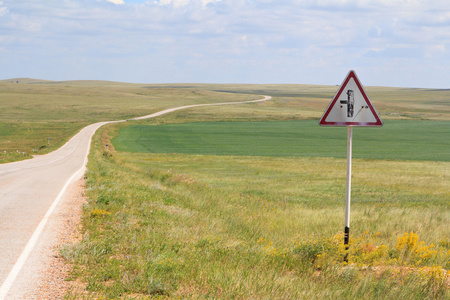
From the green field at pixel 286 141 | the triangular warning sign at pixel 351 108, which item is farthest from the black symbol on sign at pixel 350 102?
the green field at pixel 286 141

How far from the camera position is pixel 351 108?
7527mm

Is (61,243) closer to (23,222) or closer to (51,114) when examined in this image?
(23,222)

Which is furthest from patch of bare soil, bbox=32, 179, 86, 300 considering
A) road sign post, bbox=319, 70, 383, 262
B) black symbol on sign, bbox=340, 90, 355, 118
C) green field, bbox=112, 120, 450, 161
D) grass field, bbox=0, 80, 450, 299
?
green field, bbox=112, 120, 450, 161

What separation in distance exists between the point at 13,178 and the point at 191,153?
28.3m

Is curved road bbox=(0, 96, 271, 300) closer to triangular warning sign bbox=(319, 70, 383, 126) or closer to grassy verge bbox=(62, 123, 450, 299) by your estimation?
grassy verge bbox=(62, 123, 450, 299)

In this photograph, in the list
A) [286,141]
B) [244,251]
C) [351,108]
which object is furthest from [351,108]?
[286,141]

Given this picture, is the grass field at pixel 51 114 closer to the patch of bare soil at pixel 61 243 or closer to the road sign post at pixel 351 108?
the patch of bare soil at pixel 61 243

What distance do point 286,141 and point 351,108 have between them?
52.8 metres

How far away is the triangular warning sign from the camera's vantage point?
746cm

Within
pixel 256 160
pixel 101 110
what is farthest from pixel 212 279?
pixel 101 110

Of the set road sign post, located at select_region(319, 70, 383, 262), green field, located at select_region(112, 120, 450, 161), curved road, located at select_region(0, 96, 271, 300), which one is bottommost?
green field, located at select_region(112, 120, 450, 161)

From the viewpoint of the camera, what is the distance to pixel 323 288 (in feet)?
20.7

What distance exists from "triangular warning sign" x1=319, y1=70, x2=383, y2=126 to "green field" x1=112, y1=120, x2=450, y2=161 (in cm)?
3771

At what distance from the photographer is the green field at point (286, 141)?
47.9 metres
